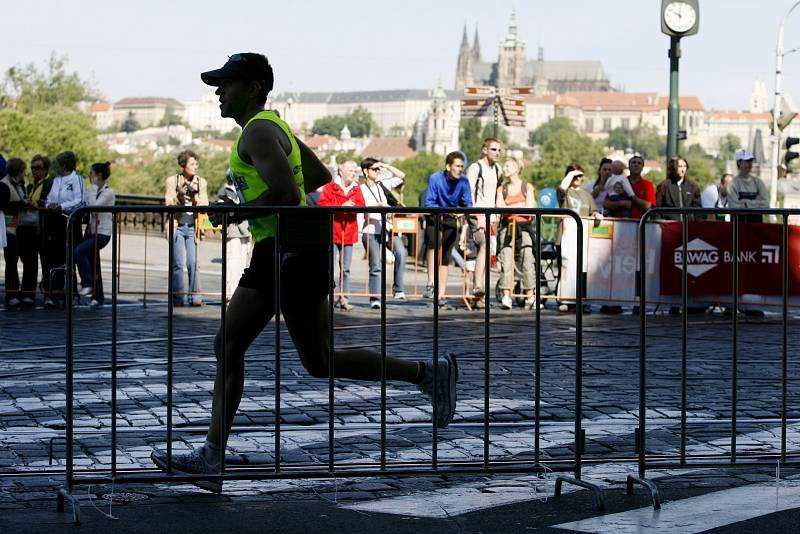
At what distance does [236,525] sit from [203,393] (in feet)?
11.5

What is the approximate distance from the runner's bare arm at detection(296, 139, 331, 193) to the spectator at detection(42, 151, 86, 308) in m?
9.52

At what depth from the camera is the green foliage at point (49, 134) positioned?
8038 centimetres

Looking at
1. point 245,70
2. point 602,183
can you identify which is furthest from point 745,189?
point 245,70

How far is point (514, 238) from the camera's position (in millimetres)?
14828

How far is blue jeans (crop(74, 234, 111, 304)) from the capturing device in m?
14.1

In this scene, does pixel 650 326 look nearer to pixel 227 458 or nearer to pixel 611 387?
A: pixel 611 387

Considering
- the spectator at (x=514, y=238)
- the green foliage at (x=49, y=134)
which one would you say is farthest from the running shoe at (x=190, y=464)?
the green foliage at (x=49, y=134)

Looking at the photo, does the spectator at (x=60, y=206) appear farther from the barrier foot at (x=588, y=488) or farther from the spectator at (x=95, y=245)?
the barrier foot at (x=588, y=488)

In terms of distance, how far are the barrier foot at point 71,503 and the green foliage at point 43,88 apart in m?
83.5

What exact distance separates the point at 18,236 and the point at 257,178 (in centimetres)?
1019

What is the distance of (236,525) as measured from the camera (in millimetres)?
5148

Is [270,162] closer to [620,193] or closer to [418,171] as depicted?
[620,193]

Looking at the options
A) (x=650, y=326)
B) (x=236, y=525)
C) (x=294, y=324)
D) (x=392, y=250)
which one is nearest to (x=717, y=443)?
(x=294, y=324)

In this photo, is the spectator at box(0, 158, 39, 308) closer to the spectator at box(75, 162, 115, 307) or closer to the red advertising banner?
the spectator at box(75, 162, 115, 307)
